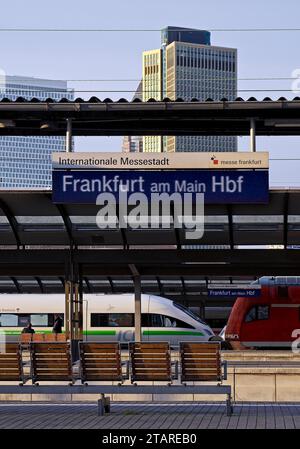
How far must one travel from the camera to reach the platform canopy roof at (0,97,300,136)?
23.0 meters

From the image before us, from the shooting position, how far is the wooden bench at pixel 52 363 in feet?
47.0

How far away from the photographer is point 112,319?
144ft

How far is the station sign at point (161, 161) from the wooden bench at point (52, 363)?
368 inches

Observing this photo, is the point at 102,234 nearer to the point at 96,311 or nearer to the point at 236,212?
the point at 236,212

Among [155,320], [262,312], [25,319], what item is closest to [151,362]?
[155,320]

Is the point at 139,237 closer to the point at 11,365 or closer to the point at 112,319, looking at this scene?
the point at 11,365

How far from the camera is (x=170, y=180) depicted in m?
23.1

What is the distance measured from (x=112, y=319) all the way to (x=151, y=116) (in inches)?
842

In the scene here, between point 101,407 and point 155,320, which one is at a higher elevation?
point 101,407

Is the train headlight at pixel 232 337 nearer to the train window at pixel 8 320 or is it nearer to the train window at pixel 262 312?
the train window at pixel 262 312

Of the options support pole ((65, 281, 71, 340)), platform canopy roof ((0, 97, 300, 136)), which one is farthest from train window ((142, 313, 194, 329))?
support pole ((65, 281, 71, 340))

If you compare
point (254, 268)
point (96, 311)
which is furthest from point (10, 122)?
point (96, 311)

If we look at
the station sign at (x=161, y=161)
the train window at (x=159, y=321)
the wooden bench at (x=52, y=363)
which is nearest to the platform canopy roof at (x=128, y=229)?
the station sign at (x=161, y=161)

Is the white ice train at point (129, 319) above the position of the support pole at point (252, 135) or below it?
below
